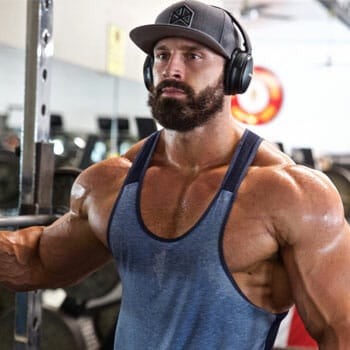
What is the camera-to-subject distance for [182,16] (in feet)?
5.56

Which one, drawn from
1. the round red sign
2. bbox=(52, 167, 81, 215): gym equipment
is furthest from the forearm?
the round red sign

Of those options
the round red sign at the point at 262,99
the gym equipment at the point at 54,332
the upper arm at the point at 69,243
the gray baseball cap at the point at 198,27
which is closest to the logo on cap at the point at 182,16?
the gray baseball cap at the point at 198,27

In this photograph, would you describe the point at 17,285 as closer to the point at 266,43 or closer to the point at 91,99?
the point at 91,99

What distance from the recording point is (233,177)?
1.69m

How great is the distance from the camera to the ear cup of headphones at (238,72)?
1.69 m

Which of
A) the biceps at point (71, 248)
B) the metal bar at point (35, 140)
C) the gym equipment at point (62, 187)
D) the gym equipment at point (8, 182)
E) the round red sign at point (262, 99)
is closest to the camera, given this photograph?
the biceps at point (71, 248)

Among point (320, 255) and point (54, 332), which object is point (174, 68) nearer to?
point (320, 255)

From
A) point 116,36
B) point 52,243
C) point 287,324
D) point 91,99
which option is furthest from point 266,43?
point 52,243

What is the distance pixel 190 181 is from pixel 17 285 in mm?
622

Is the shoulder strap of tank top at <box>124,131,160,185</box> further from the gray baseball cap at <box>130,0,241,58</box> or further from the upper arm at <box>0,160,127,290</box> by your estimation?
the gray baseball cap at <box>130,0,241,58</box>

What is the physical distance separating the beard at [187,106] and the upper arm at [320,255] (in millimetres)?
273

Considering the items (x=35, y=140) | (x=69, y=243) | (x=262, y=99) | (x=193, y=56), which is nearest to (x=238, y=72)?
(x=193, y=56)

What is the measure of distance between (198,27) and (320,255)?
1.92 ft

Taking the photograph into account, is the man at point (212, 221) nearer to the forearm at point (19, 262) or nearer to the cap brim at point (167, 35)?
the cap brim at point (167, 35)
